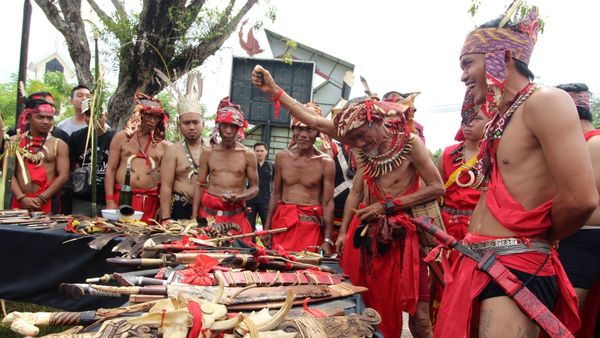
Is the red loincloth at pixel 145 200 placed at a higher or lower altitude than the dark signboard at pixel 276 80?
lower

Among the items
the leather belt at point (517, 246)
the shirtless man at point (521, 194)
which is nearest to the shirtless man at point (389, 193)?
the shirtless man at point (521, 194)

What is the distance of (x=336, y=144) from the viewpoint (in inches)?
250

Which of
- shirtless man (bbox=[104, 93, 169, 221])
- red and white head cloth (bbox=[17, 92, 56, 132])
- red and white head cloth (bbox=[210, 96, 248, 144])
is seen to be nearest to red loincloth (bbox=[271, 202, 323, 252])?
red and white head cloth (bbox=[210, 96, 248, 144])

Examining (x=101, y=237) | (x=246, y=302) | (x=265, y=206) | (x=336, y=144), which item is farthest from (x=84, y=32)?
(x=246, y=302)

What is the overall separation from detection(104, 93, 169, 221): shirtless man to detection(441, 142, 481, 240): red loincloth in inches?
133

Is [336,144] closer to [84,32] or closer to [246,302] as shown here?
[246,302]

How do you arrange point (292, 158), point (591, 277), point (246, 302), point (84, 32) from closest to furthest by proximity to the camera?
point (246, 302)
point (591, 277)
point (292, 158)
point (84, 32)

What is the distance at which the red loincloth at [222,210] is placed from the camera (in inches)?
208

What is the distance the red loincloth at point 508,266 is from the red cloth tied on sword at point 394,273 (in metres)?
1.29

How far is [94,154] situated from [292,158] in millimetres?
2133

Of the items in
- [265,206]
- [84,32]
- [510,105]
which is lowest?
[265,206]

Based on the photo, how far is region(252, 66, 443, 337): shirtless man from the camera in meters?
3.68

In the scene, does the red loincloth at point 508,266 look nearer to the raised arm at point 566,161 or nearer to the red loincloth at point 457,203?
the raised arm at point 566,161

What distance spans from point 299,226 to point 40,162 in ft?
10.2
